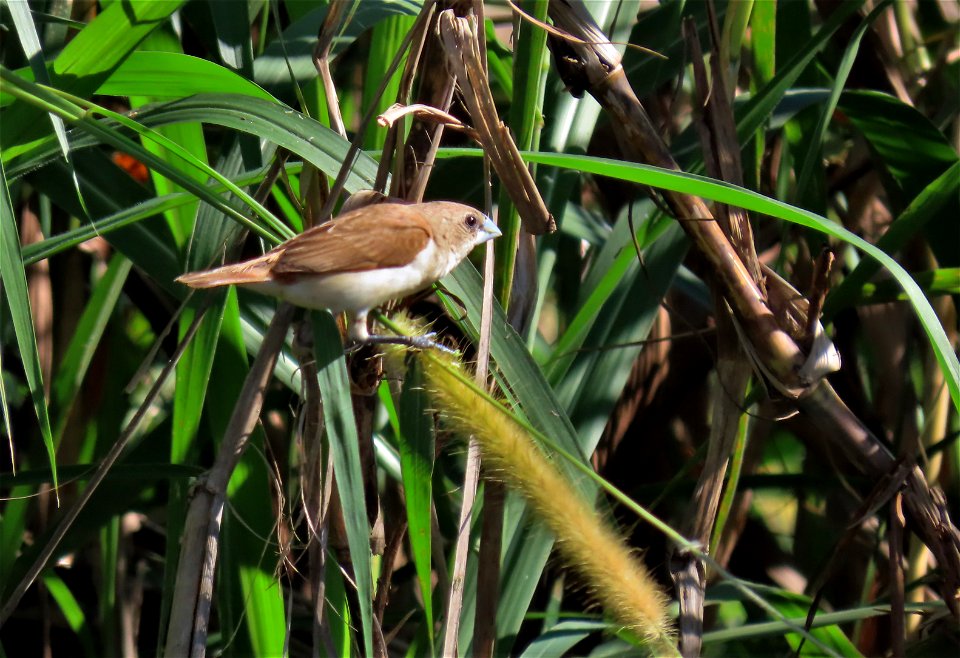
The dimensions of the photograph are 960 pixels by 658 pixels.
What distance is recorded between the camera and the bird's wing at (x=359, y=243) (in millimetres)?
1286

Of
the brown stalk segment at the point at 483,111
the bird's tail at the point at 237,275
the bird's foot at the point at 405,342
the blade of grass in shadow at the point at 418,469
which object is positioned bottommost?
the blade of grass in shadow at the point at 418,469

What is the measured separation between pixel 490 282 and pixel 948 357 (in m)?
0.64

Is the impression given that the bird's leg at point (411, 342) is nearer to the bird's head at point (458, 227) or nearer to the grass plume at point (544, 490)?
the grass plume at point (544, 490)

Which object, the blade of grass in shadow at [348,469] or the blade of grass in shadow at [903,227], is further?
the blade of grass in shadow at [903,227]

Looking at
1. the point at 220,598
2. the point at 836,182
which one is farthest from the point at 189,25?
the point at 836,182

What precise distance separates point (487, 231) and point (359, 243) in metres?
0.28

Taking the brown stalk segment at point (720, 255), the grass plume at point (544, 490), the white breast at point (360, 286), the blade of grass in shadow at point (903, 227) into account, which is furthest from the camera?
the blade of grass in shadow at point (903, 227)

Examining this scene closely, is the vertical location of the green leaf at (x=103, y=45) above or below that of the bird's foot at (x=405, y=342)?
above

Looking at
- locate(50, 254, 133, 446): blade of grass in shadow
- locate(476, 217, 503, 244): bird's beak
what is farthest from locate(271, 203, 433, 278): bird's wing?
locate(50, 254, 133, 446): blade of grass in shadow

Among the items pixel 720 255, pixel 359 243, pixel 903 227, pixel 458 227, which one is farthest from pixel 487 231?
pixel 903 227

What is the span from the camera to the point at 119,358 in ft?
8.57

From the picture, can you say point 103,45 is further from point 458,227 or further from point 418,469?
point 418,469

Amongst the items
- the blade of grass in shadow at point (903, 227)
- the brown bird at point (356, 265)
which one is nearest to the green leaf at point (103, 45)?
the brown bird at point (356, 265)

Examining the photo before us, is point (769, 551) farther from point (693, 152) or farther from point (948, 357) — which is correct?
point (948, 357)
